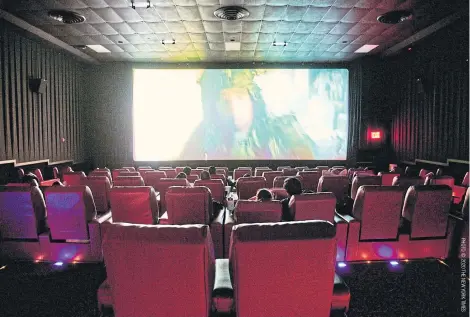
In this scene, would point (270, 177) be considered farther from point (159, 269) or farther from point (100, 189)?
point (159, 269)

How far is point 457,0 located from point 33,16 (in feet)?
27.0

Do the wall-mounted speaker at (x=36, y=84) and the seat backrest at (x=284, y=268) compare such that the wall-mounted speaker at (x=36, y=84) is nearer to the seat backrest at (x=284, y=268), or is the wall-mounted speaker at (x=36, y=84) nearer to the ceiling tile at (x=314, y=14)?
the ceiling tile at (x=314, y=14)

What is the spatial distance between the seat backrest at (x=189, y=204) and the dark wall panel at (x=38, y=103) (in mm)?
5437

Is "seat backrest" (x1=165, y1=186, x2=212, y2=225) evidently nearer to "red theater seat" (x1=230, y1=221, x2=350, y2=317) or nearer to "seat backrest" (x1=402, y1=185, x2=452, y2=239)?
"red theater seat" (x1=230, y1=221, x2=350, y2=317)

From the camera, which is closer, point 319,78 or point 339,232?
point 339,232

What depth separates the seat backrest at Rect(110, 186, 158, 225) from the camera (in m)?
3.98

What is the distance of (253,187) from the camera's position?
5.29 meters

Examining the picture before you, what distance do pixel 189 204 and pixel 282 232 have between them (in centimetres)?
220

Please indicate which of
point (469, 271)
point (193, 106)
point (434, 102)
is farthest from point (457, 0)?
point (193, 106)

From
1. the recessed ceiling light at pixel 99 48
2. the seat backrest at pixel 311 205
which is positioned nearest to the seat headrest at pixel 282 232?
the seat backrest at pixel 311 205

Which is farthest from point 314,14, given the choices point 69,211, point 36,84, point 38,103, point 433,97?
point 38,103

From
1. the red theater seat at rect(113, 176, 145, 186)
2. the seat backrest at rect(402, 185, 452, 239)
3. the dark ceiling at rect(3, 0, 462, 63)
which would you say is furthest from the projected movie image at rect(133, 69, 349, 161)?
the seat backrest at rect(402, 185, 452, 239)

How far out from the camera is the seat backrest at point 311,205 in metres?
3.52

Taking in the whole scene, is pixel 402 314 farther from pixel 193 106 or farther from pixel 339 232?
pixel 193 106
